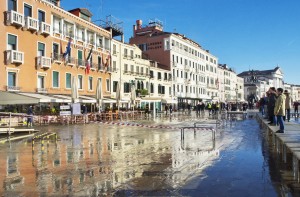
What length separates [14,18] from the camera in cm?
2986

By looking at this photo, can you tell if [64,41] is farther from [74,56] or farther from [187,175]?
[187,175]

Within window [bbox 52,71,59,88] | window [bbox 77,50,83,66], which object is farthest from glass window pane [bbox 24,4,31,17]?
window [bbox 77,50,83,66]

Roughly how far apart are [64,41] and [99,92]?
892 centimetres

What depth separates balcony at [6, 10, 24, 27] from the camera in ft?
96.5

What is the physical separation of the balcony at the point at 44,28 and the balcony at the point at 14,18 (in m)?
2.76

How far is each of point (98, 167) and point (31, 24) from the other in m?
26.6

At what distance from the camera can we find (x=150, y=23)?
240 feet

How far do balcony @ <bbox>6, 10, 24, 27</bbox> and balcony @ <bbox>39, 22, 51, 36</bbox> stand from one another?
9.04 ft

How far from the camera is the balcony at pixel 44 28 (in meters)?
33.6

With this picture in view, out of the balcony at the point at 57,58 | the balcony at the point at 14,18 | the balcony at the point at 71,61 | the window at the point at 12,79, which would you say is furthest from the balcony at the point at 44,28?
the window at the point at 12,79

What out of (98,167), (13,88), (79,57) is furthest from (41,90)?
(98,167)

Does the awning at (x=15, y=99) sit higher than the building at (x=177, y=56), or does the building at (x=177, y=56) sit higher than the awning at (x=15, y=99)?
the building at (x=177, y=56)

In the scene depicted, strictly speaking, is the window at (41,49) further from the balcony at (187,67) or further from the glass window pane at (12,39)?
the balcony at (187,67)

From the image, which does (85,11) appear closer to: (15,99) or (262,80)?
(15,99)
